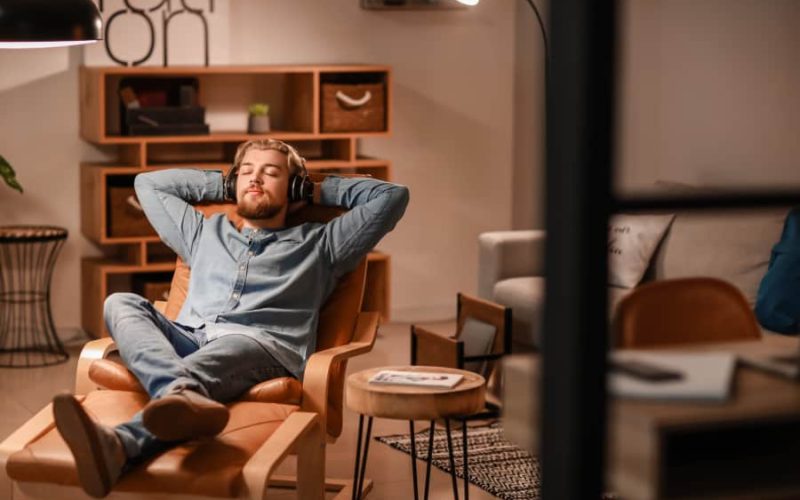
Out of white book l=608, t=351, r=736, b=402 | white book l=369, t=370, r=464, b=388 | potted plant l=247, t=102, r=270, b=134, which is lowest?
white book l=369, t=370, r=464, b=388

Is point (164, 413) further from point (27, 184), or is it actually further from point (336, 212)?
point (27, 184)

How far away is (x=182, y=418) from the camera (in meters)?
3.20

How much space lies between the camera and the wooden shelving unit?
637 centimetres

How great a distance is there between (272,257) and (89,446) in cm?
133

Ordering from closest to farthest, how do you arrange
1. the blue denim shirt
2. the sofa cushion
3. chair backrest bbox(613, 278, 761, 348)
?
chair backrest bbox(613, 278, 761, 348), the blue denim shirt, the sofa cushion

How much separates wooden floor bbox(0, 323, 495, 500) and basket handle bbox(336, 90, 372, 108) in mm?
1234

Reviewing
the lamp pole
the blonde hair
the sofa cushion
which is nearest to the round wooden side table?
the blonde hair

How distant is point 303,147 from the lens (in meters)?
7.17

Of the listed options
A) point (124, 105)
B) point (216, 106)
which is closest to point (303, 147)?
point (216, 106)

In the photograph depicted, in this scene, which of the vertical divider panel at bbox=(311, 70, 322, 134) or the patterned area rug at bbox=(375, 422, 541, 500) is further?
the vertical divider panel at bbox=(311, 70, 322, 134)

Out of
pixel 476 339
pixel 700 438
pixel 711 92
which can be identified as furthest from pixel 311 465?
pixel 711 92

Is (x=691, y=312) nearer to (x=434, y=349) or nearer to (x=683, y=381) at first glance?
(x=683, y=381)

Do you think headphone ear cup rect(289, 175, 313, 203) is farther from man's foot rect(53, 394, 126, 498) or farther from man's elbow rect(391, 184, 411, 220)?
man's foot rect(53, 394, 126, 498)

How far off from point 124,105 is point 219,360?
3.02 meters
